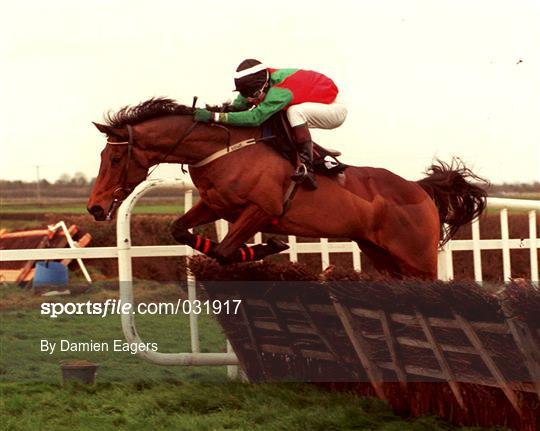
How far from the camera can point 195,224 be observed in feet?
19.2

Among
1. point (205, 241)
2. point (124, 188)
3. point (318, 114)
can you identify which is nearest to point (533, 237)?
point (318, 114)

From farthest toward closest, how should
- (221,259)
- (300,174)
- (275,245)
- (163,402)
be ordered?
(275,245) < (300,174) < (221,259) < (163,402)

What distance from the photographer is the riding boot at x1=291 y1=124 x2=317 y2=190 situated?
570cm

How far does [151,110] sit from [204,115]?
1.06 ft

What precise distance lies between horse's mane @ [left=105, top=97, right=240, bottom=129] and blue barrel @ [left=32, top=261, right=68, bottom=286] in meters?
6.22

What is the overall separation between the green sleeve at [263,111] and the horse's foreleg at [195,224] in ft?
1.68

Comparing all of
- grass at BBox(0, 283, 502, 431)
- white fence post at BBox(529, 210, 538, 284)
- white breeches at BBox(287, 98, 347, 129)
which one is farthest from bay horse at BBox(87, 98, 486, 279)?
white fence post at BBox(529, 210, 538, 284)

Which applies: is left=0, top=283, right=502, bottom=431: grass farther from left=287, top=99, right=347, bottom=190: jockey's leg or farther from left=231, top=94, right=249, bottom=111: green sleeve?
left=231, top=94, right=249, bottom=111: green sleeve

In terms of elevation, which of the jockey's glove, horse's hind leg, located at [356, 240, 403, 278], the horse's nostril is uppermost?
the jockey's glove

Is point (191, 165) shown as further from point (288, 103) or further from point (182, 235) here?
point (288, 103)

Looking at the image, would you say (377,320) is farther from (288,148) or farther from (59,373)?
(59,373)

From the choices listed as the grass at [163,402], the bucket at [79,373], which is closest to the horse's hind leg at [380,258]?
the grass at [163,402]

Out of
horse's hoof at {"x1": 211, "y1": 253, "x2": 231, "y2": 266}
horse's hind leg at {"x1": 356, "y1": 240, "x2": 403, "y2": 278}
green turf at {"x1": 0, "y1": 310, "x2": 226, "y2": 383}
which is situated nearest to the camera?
horse's hoof at {"x1": 211, "y1": 253, "x2": 231, "y2": 266}

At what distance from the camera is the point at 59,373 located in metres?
6.40
